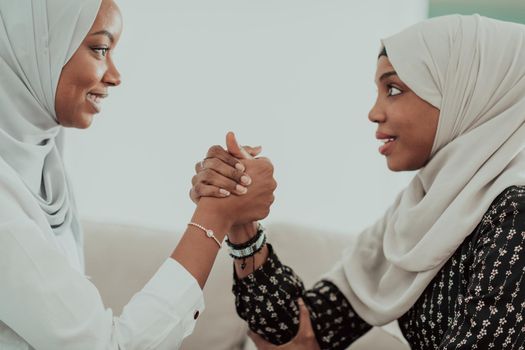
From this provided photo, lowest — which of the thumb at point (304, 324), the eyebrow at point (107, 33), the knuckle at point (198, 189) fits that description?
the thumb at point (304, 324)

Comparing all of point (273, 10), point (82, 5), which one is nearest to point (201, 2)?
point (273, 10)

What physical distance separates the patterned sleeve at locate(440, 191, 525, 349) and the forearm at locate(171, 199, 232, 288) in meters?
0.50

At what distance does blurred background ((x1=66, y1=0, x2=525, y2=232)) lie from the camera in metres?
3.10

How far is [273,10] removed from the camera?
10.2ft

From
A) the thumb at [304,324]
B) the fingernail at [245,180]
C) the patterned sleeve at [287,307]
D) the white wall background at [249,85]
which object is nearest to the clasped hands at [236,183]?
the fingernail at [245,180]

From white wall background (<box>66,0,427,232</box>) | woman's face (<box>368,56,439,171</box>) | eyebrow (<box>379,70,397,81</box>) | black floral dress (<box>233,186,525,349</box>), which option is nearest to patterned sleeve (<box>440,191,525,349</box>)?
black floral dress (<box>233,186,525,349</box>)

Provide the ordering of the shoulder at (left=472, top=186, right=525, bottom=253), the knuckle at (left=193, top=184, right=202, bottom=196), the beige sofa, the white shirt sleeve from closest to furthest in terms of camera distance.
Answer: the white shirt sleeve < the shoulder at (left=472, top=186, right=525, bottom=253) < the knuckle at (left=193, top=184, right=202, bottom=196) < the beige sofa

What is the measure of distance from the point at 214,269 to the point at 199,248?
69 cm

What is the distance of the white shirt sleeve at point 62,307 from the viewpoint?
1.38 metres

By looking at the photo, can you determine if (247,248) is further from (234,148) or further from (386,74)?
(386,74)

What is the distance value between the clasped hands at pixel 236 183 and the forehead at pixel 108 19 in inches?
14.0

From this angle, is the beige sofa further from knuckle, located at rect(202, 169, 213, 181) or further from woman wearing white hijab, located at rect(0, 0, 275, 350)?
knuckle, located at rect(202, 169, 213, 181)

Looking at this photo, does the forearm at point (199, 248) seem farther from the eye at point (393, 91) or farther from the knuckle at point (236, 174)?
the eye at point (393, 91)

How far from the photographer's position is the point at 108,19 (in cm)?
168
